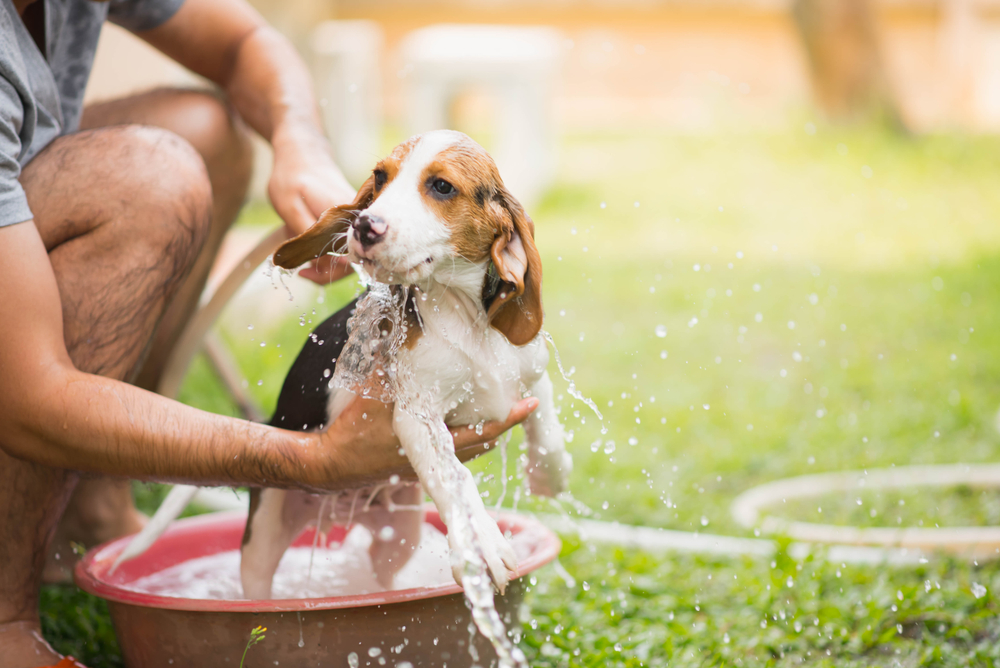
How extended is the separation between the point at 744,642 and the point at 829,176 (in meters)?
7.06

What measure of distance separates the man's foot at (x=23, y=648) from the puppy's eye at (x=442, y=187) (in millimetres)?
1175

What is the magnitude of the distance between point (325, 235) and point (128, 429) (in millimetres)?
483

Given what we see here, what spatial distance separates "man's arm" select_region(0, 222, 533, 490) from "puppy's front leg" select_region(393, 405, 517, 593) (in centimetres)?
8

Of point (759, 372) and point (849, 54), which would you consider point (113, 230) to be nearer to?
point (759, 372)

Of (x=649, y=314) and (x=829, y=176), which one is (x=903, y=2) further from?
(x=649, y=314)

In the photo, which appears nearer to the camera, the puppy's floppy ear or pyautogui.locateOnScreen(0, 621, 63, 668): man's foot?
the puppy's floppy ear

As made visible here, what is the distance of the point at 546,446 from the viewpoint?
6.14 ft

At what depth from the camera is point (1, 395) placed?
1.69m

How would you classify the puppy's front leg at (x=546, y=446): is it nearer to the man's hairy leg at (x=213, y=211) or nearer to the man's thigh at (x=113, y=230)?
the man's thigh at (x=113, y=230)

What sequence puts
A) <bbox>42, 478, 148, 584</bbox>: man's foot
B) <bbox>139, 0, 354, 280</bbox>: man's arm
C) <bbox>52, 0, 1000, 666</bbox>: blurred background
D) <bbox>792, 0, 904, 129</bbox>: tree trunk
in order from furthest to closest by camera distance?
<bbox>792, 0, 904, 129</bbox>: tree trunk
<bbox>42, 478, 148, 584</bbox>: man's foot
<bbox>52, 0, 1000, 666</bbox>: blurred background
<bbox>139, 0, 354, 280</bbox>: man's arm

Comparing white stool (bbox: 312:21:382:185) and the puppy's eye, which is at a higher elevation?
the puppy's eye

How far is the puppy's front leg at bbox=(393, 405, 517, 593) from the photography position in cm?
152

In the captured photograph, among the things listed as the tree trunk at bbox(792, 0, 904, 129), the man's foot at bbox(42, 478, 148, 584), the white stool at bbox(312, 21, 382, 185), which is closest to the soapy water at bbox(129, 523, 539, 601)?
the man's foot at bbox(42, 478, 148, 584)

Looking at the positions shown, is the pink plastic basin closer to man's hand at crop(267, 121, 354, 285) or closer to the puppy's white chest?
the puppy's white chest
